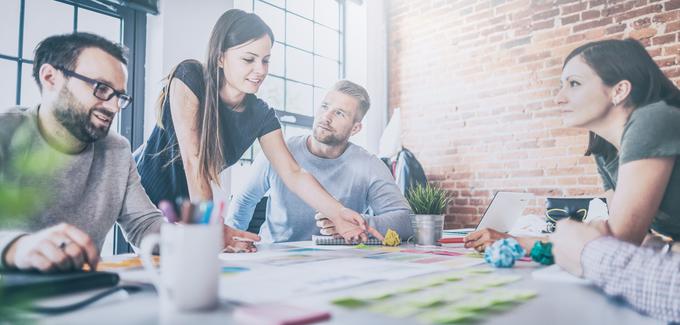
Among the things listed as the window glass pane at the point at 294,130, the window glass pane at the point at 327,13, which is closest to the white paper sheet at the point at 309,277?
the window glass pane at the point at 294,130

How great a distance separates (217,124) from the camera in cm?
213

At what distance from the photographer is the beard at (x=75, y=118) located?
1488mm

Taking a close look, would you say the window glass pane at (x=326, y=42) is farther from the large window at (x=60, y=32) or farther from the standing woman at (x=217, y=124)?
the large window at (x=60, y=32)

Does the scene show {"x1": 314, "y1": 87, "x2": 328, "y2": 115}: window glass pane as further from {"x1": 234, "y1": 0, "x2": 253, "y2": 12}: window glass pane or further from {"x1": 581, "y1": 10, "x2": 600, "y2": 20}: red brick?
{"x1": 581, "y1": 10, "x2": 600, "y2": 20}: red brick

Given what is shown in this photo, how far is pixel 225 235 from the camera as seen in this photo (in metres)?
1.40

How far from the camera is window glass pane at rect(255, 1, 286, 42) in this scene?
3.21 m

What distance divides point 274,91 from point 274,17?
53 cm

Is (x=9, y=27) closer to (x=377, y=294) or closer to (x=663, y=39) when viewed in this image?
(x=377, y=294)

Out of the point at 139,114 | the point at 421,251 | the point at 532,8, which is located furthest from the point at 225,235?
the point at 532,8

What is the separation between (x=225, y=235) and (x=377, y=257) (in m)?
0.46

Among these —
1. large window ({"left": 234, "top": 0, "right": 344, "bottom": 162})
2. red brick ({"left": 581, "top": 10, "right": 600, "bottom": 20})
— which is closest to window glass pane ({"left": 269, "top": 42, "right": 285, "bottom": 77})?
large window ({"left": 234, "top": 0, "right": 344, "bottom": 162})

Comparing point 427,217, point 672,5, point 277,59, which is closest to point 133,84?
point 277,59

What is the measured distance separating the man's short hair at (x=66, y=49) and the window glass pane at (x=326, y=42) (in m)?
2.33

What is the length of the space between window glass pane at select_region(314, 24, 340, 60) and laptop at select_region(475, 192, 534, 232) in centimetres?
230
